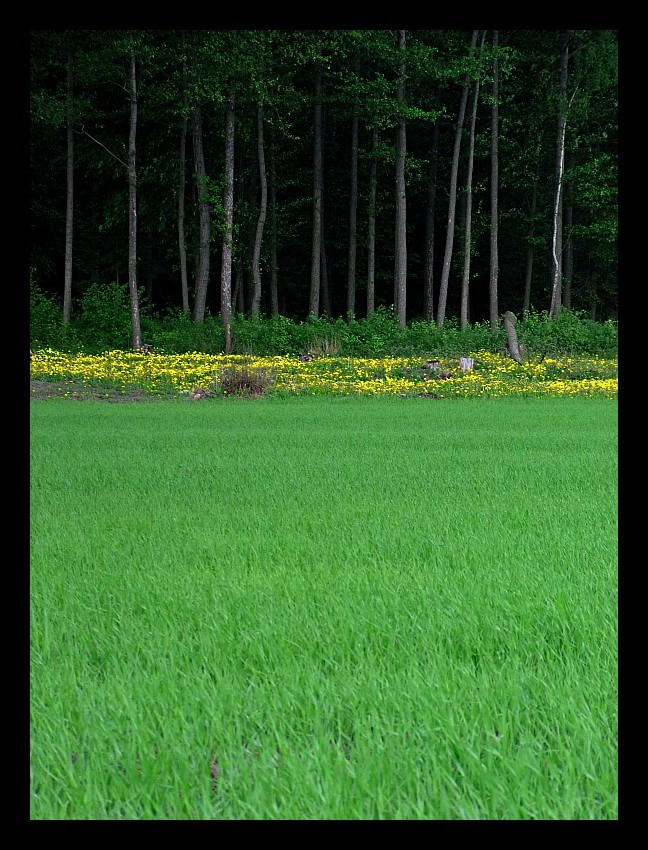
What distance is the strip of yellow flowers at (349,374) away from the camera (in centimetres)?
1891

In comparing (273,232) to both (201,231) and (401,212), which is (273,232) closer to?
(201,231)

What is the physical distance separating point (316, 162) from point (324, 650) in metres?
30.0

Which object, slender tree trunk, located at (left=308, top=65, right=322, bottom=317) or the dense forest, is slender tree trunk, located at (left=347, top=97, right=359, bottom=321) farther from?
slender tree trunk, located at (left=308, top=65, right=322, bottom=317)

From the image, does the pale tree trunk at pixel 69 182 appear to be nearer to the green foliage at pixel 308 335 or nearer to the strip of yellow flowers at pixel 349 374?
the green foliage at pixel 308 335

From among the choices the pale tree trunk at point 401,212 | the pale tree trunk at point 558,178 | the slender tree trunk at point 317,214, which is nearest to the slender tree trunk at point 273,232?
the slender tree trunk at point 317,214

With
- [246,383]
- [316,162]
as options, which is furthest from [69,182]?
[246,383]

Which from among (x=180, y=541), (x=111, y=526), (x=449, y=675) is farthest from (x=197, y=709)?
(x=111, y=526)

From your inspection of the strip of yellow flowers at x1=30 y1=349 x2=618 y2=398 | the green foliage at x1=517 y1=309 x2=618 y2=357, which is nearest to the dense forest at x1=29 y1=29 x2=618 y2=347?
the green foliage at x1=517 y1=309 x2=618 y2=357

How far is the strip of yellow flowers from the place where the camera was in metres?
18.9

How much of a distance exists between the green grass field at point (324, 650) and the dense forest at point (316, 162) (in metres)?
19.0

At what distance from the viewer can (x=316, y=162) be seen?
101 feet

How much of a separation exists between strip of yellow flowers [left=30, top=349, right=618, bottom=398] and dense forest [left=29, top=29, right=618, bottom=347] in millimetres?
3268
